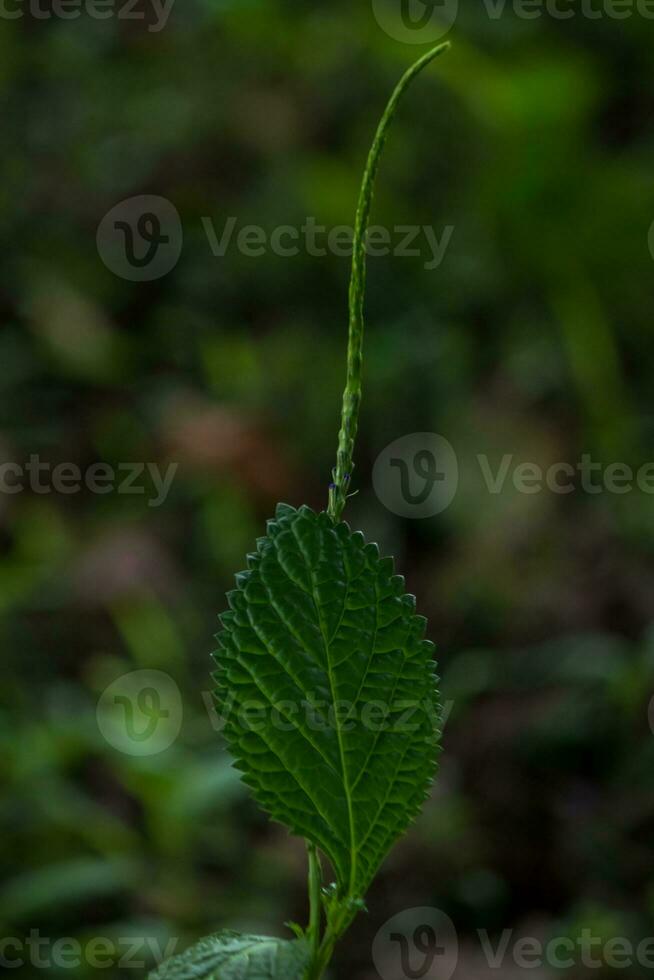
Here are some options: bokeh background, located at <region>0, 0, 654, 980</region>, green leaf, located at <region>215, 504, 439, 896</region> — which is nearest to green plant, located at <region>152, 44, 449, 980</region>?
green leaf, located at <region>215, 504, 439, 896</region>

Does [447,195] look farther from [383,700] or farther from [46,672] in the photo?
[383,700]

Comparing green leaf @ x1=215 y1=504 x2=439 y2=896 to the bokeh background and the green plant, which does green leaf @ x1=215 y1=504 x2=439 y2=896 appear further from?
the bokeh background

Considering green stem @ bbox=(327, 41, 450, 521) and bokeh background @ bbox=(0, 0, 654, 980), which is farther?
bokeh background @ bbox=(0, 0, 654, 980)

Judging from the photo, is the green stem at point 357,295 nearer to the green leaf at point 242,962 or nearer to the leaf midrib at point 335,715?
the leaf midrib at point 335,715

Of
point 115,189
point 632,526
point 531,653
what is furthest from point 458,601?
point 115,189

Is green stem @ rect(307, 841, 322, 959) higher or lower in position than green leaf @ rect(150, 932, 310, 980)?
higher

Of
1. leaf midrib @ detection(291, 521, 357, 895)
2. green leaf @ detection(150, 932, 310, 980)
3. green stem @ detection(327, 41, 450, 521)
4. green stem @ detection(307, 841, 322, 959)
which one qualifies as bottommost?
green leaf @ detection(150, 932, 310, 980)
